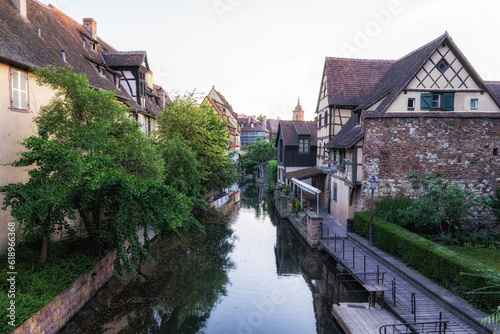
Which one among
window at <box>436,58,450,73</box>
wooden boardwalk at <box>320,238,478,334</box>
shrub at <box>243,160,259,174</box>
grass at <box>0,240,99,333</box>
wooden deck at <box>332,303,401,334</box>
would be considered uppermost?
window at <box>436,58,450,73</box>

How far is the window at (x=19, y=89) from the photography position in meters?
10.4

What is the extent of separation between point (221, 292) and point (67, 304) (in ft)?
15.8

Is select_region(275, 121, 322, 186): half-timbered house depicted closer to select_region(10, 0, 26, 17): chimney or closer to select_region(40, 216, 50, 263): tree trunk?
select_region(10, 0, 26, 17): chimney

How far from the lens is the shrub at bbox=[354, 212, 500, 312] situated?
8.17 m

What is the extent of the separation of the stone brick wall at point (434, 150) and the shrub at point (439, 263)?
120 inches

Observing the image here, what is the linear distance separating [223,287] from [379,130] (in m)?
10.4

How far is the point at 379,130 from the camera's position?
52.4 feet

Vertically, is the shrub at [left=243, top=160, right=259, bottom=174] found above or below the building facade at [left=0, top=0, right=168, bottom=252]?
below

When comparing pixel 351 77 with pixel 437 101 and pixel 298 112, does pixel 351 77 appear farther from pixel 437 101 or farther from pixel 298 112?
pixel 298 112

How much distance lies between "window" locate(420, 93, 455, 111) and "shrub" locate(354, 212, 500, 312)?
6.17 meters

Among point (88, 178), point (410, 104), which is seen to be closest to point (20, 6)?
point (88, 178)

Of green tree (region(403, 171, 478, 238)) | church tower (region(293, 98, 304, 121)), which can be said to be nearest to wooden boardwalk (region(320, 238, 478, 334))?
green tree (region(403, 171, 478, 238))

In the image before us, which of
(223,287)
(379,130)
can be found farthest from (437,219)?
(223,287)

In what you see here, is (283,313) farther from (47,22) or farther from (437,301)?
(47,22)
